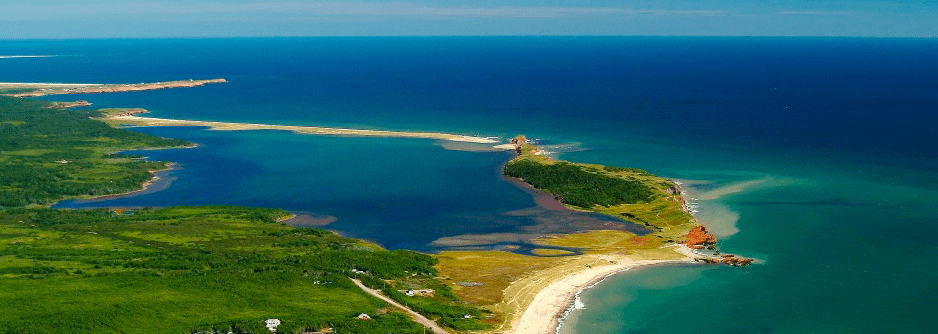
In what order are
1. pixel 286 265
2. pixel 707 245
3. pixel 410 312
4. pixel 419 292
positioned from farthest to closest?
pixel 707 245 < pixel 286 265 < pixel 419 292 < pixel 410 312

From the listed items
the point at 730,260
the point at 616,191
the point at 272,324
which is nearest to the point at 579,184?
the point at 616,191

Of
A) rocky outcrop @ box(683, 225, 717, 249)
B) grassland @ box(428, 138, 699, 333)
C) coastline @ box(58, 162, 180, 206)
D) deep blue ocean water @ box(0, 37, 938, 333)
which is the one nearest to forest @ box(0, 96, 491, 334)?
grassland @ box(428, 138, 699, 333)

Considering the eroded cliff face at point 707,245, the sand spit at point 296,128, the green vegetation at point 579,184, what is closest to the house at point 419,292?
the eroded cliff face at point 707,245

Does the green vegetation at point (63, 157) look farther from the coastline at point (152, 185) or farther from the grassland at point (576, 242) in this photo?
the grassland at point (576, 242)

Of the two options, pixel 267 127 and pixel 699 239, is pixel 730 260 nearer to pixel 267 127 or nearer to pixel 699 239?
pixel 699 239

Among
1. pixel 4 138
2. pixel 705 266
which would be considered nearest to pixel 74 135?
pixel 4 138

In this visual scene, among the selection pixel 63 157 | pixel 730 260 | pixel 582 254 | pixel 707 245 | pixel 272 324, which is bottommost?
pixel 272 324

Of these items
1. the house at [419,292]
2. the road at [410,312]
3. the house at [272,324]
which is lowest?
the house at [272,324]
